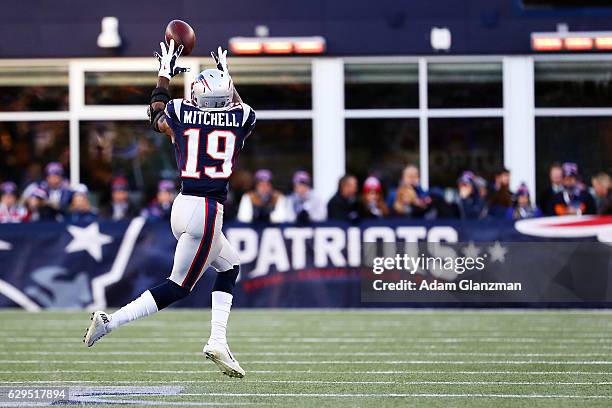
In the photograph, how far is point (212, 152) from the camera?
8.19 m

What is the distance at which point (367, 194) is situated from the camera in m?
15.0

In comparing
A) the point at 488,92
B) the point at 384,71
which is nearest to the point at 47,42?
the point at 384,71

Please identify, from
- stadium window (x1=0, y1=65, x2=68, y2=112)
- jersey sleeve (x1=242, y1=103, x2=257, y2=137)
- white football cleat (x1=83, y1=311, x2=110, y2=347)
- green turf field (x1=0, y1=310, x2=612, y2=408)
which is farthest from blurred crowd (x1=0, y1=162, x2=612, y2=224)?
white football cleat (x1=83, y1=311, x2=110, y2=347)

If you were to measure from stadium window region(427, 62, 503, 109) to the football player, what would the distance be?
9991 millimetres

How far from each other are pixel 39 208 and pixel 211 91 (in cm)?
762

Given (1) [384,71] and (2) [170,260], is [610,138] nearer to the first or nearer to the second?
(1) [384,71]

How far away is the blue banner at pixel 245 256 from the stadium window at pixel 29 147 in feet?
13.0

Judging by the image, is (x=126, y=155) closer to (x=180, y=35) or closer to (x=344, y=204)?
(x=344, y=204)

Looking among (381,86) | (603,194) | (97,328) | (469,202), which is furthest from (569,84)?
(97,328)

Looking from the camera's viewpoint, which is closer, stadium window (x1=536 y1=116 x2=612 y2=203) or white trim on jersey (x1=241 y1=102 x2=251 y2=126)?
white trim on jersey (x1=241 y1=102 x2=251 y2=126)

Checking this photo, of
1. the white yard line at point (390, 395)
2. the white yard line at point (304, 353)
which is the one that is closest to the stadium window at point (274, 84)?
the white yard line at point (304, 353)

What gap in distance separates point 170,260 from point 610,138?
6771mm

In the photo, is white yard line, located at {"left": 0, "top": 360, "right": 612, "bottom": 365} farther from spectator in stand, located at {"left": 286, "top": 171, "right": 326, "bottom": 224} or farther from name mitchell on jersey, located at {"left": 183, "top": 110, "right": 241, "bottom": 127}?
spectator in stand, located at {"left": 286, "top": 171, "right": 326, "bottom": 224}

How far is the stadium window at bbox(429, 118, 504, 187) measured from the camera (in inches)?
710
